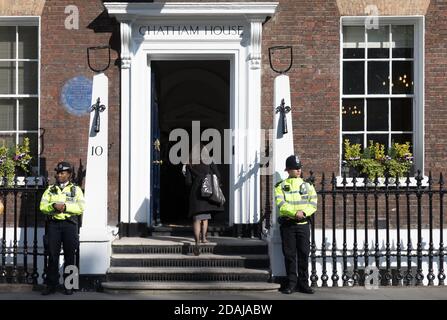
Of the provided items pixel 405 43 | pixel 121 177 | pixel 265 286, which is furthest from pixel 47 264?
pixel 405 43

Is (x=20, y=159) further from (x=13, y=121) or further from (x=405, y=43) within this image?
(x=405, y=43)

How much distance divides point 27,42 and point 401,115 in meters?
6.04

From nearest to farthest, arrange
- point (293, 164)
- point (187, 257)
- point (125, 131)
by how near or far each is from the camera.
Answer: point (293, 164) → point (187, 257) → point (125, 131)

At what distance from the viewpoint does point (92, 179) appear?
10375mm

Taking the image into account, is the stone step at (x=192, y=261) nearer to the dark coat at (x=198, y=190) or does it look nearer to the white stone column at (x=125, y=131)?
the dark coat at (x=198, y=190)

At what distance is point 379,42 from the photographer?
Result: 1218 cm

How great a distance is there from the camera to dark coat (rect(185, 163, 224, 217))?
1068cm

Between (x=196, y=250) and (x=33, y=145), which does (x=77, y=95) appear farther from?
(x=196, y=250)

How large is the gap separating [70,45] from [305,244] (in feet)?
16.0

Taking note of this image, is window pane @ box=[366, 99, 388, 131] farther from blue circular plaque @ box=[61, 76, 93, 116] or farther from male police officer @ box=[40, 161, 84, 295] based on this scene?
male police officer @ box=[40, 161, 84, 295]

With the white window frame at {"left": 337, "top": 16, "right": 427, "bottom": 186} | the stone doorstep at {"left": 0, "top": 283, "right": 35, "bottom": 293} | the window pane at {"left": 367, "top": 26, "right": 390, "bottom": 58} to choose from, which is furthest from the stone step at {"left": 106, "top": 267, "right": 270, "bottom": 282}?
the window pane at {"left": 367, "top": 26, "right": 390, "bottom": 58}

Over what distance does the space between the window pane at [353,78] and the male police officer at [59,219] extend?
4680 mm

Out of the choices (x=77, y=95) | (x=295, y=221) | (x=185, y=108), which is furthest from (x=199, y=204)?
(x=185, y=108)

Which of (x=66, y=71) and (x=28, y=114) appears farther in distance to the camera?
(x=28, y=114)
